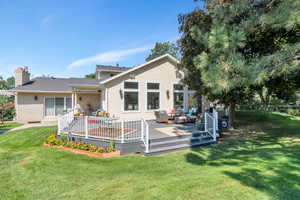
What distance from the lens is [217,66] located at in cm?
479

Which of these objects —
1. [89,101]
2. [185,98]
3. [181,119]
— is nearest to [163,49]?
[89,101]

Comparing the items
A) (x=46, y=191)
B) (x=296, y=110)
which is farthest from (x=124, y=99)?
(x=296, y=110)

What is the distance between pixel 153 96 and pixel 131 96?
70.8 inches

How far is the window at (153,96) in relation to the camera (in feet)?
40.1

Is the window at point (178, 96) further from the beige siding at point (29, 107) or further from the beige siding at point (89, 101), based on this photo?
the beige siding at point (29, 107)

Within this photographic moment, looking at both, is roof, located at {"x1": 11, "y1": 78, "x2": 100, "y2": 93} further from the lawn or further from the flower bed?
the lawn

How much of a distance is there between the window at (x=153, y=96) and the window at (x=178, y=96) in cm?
160

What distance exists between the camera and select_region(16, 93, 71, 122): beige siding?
1381cm

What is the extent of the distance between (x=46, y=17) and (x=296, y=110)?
25.8m

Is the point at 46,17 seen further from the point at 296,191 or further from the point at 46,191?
the point at 296,191

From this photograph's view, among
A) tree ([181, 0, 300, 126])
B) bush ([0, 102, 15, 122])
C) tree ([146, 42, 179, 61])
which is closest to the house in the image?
bush ([0, 102, 15, 122])

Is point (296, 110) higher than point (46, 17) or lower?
lower

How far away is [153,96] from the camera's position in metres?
12.4

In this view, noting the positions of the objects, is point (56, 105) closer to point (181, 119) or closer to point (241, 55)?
point (181, 119)
